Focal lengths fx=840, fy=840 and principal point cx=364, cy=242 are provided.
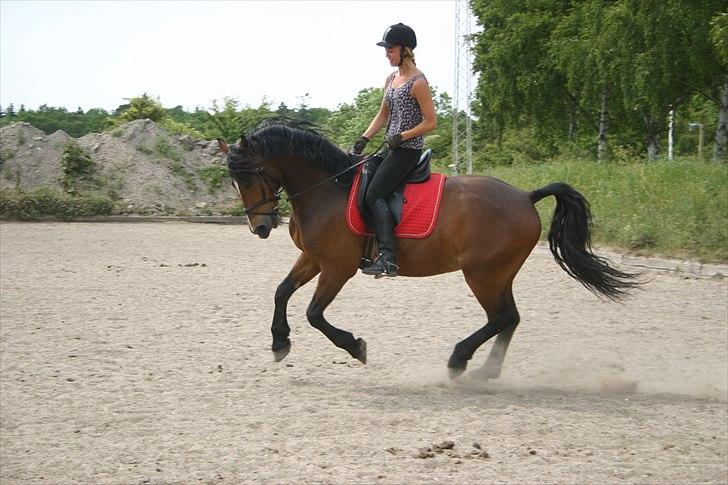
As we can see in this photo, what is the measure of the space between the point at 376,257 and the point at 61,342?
3.57 metres

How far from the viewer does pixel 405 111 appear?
24.3ft

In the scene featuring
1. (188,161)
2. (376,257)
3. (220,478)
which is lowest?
(220,478)

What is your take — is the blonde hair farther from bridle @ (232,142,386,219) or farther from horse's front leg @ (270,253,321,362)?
horse's front leg @ (270,253,321,362)

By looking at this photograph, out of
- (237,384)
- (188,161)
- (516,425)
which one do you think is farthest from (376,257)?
(188,161)

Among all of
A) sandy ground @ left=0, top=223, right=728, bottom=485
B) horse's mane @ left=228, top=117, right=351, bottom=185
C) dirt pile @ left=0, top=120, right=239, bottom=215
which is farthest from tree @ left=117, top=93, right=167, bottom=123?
horse's mane @ left=228, top=117, right=351, bottom=185

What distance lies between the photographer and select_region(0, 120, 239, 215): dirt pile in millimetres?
25016

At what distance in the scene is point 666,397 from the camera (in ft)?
22.7

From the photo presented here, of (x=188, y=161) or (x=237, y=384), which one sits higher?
(x=188, y=161)

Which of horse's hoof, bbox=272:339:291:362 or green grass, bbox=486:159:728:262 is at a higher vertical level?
green grass, bbox=486:159:728:262

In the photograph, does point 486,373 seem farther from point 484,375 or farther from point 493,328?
point 493,328

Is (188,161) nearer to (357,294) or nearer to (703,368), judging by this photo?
(357,294)

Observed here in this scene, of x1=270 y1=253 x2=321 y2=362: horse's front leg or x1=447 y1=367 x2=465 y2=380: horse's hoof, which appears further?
x1=270 y1=253 x2=321 y2=362: horse's front leg

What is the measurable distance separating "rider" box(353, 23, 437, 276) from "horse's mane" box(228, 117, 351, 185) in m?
0.51

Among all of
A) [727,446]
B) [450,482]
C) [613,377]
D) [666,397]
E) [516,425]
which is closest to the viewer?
[450,482]
